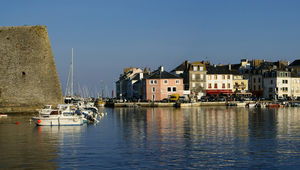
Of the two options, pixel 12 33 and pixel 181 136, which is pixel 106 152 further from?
pixel 12 33

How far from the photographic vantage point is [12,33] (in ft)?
170

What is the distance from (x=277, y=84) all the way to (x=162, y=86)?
95.5 feet

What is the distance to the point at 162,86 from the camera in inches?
3369

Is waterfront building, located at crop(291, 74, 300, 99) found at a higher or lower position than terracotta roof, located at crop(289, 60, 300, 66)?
lower

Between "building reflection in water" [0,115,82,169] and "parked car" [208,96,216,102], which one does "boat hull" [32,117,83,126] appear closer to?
"building reflection in water" [0,115,82,169]

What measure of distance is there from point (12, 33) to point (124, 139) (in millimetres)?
31634

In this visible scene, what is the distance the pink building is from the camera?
8575 cm

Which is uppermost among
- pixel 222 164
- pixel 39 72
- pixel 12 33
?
pixel 12 33

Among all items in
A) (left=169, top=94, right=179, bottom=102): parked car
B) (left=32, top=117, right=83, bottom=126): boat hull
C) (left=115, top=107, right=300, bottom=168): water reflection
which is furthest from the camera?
(left=169, top=94, right=179, bottom=102): parked car

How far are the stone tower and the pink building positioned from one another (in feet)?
115

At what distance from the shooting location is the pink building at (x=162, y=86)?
85750mm

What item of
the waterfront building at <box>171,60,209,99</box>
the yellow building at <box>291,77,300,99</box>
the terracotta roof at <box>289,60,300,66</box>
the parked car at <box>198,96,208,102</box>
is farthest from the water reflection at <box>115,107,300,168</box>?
the terracotta roof at <box>289,60,300,66</box>

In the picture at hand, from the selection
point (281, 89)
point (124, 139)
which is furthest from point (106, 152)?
point (281, 89)

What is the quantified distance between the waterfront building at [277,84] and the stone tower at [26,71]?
5930 cm
